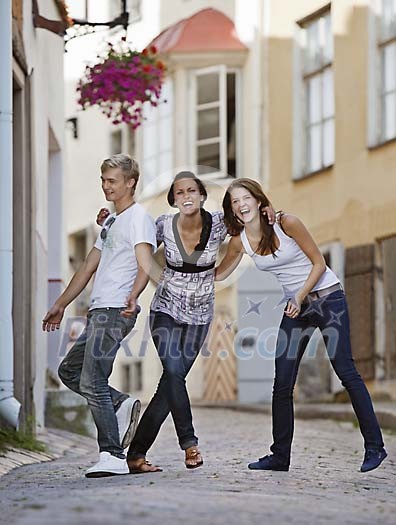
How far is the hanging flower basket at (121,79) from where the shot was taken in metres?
12.6

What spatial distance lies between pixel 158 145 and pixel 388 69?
7.54 m

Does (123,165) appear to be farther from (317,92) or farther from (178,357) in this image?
(317,92)

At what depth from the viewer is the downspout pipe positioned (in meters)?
9.68

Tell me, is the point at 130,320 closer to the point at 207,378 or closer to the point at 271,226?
the point at 271,226

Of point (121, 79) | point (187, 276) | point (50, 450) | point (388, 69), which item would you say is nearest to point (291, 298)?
point (187, 276)

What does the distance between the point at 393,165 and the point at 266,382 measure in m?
5.59

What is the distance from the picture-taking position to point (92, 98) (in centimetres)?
1251

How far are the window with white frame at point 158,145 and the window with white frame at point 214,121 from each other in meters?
0.44

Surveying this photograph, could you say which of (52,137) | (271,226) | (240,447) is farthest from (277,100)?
(271,226)

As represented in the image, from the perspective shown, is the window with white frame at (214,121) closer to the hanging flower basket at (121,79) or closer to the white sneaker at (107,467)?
Result: the hanging flower basket at (121,79)

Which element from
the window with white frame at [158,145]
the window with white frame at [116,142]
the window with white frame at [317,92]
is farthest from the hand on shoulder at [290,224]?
the window with white frame at [116,142]

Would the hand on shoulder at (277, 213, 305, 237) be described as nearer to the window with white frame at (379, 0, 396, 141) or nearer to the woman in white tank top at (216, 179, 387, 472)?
the woman in white tank top at (216, 179, 387, 472)

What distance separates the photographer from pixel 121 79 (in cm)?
1274

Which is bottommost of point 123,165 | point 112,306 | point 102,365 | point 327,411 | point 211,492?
point 327,411
